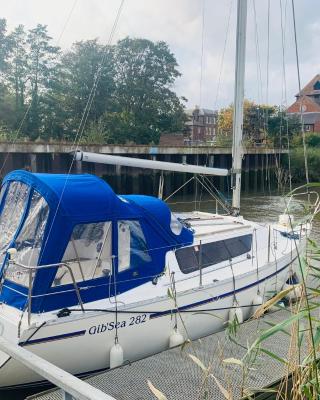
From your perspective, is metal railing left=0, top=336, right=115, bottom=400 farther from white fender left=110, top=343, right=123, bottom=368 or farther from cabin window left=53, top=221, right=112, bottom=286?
white fender left=110, top=343, right=123, bottom=368

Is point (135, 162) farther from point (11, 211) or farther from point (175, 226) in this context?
point (11, 211)

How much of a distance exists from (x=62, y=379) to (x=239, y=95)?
935 cm

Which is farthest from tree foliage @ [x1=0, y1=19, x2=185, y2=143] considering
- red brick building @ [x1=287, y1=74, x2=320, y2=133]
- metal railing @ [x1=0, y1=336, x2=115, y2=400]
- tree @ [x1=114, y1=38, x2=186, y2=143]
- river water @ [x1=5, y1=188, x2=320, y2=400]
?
metal railing @ [x1=0, y1=336, x2=115, y2=400]

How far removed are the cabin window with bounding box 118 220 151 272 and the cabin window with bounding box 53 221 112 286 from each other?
206mm

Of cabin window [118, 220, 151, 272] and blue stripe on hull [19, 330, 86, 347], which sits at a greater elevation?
cabin window [118, 220, 151, 272]

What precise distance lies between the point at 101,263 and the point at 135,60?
141ft

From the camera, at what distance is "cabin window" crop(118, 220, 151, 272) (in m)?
6.55

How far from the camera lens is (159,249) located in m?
7.02

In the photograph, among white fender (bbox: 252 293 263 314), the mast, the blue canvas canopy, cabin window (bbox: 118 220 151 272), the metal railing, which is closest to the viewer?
the metal railing

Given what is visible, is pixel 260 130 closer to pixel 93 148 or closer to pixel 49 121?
pixel 49 121

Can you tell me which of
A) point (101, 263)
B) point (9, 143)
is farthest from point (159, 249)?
point (9, 143)

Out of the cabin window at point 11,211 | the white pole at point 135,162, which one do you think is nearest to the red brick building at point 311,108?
the white pole at point 135,162

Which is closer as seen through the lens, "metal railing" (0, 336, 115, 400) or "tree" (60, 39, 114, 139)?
"metal railing" (0, 336, 115, 400)

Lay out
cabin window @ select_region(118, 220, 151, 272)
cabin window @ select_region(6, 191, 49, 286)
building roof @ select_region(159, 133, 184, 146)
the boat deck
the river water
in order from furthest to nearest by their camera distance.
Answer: building roof @ select_region(159, 133, 184, 146)
the river water
cabin window @ select_region(118, 220, 151, 272)
cabin window @ select_region(6, 191, 49, 286)
the boat deck
